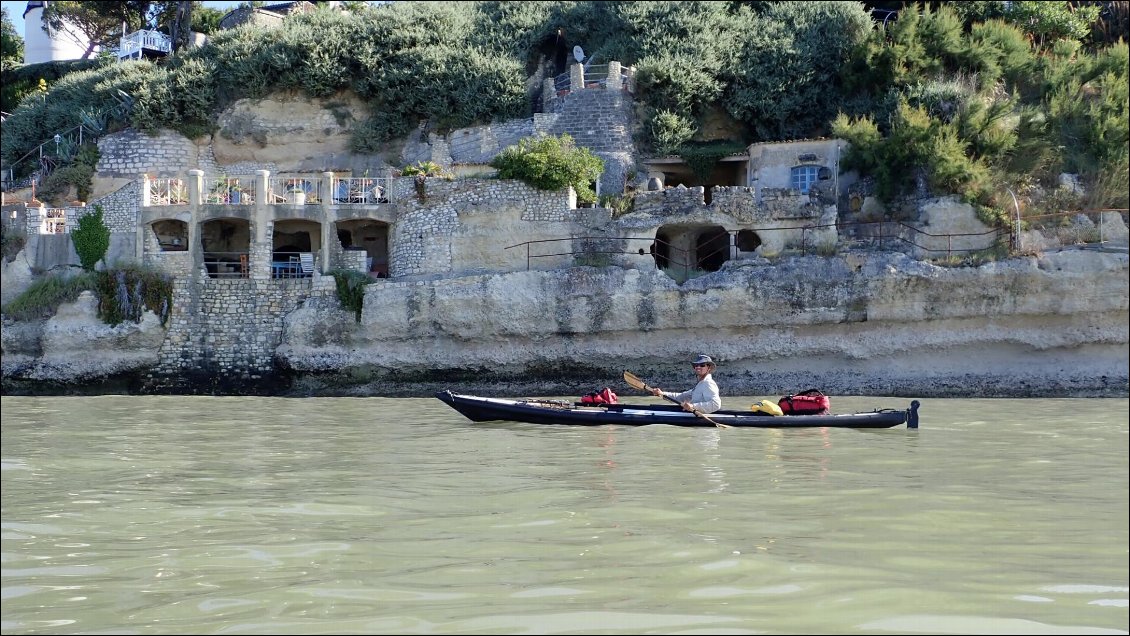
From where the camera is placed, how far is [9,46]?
42125 millimetres

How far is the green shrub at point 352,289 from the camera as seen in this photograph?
24.4 meters

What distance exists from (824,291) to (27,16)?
33.8m

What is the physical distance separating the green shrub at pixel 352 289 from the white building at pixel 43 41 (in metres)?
22.6

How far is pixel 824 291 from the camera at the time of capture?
23.0 meters

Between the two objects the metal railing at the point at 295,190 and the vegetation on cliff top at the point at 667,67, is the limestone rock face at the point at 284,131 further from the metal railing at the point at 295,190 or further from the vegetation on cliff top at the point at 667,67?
the metal railing at the point at 295,190

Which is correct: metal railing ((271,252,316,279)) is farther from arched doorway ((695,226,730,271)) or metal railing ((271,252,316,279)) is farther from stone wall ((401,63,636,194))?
arched doorway ((695,226,730,271))

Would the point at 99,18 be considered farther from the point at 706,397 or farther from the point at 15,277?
the point at 706,397

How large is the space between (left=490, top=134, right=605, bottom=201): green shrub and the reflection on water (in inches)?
451

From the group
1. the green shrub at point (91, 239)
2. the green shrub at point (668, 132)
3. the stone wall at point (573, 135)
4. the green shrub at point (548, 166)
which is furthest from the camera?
the green shrub at point (668, 132)

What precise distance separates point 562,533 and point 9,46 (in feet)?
137

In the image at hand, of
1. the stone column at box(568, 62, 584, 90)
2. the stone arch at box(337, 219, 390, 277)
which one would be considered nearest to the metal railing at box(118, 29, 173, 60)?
the stone arch at box(337, 219, 390, 277)

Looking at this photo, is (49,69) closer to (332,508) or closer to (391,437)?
(391,437)

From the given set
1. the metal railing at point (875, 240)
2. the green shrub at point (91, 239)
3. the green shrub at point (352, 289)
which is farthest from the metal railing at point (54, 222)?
the metal railing at point (875, 240)

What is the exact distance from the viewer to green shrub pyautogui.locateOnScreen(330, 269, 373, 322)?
24406 millimetres
